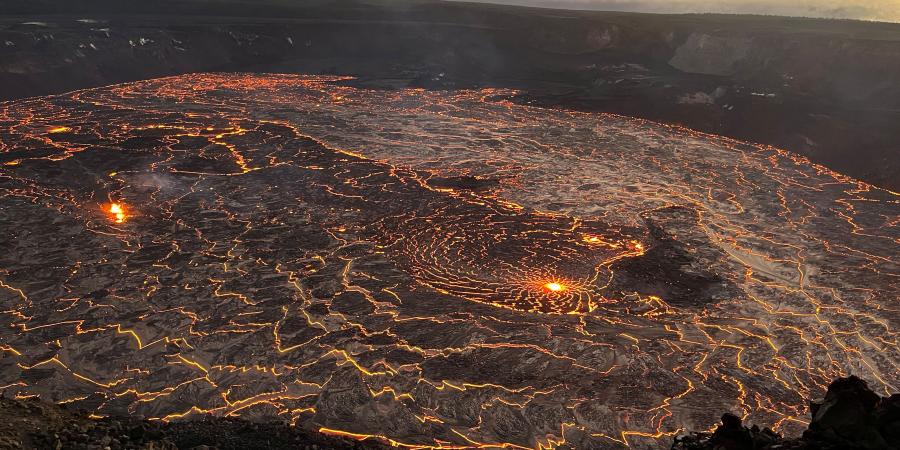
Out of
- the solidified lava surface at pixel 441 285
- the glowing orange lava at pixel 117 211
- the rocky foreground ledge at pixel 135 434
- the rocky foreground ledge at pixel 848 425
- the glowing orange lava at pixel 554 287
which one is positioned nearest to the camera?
the rocky foreground ledge at pixel 848 425

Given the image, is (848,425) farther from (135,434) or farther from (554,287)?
(554,287)

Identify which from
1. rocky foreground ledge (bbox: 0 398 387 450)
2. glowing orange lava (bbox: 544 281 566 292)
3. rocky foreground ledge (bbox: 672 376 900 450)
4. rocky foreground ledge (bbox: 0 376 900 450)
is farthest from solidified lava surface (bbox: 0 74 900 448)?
rocky foreground ledge (bbox: 672 376 900 450)

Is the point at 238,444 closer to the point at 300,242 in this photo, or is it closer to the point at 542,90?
the point at 300,242

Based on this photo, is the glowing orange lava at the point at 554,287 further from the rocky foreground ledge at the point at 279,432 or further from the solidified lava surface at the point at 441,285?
the rocky foreground ledge at the point at 279,432

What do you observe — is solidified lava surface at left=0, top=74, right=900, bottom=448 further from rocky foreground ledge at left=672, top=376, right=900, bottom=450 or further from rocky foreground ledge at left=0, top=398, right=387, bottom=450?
rocky foreground ledge at left=672, top=376, right=900, bottom=450

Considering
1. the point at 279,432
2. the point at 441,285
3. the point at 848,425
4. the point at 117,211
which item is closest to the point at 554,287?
the point at 441,285

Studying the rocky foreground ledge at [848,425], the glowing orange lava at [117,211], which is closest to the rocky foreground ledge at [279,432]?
the rocky foreground ledge at [848,425]

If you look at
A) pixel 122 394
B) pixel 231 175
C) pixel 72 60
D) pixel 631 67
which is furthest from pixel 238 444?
pixel 631 67
